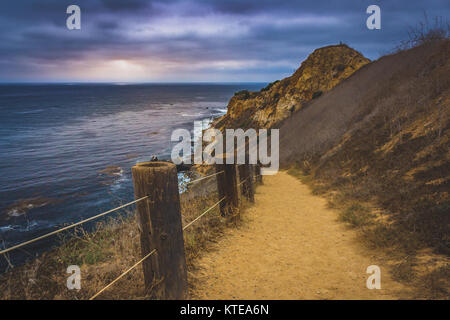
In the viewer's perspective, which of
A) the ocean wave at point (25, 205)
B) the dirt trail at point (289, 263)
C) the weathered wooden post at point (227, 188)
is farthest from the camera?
the ocean wave at point (25, 205)

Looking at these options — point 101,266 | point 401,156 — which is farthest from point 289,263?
point 401,156

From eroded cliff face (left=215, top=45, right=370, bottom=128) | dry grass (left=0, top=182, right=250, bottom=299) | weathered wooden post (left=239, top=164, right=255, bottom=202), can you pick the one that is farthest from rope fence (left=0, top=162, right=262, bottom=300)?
eroded cliff face (left=215, top=45, right=370, bottom=128)

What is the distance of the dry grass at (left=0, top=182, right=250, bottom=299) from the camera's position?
3340 millimetres

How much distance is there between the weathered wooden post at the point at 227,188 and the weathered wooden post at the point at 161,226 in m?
2.84

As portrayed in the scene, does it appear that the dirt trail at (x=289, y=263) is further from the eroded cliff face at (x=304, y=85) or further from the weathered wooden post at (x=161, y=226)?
the eroded cliff face at (x=304, y=85)

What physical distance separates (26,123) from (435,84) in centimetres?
7563

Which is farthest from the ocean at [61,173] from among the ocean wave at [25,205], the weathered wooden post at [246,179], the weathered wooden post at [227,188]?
the weathered wooden post at [246,179]

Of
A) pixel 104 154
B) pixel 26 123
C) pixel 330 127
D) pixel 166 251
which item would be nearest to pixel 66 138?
pixel 104 154

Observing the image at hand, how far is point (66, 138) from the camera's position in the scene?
47.2m

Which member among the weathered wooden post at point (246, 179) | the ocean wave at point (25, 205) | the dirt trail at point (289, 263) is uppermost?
the weathered wooden post at point (246, 179)

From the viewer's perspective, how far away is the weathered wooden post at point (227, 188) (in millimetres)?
6121

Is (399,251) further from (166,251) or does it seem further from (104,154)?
(104,154)

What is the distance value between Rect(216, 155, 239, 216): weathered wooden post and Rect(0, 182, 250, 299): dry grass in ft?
0.80

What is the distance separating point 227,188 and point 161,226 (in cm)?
316
